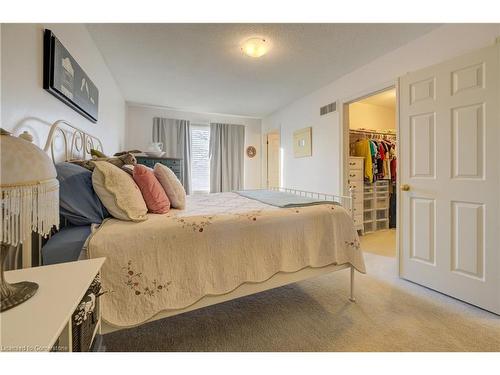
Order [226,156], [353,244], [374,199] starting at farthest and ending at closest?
1. [226,156]
2. [374,199]
3. [353,244]

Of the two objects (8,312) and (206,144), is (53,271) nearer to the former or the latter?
(8,312)

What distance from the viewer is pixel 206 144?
5.07m

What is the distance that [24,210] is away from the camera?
2.03 feet

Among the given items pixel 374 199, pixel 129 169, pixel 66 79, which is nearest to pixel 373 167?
pixel 374 199

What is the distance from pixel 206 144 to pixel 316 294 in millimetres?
3989

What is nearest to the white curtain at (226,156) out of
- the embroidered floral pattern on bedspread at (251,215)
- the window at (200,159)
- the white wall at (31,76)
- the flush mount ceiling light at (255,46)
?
the window at (200,159)

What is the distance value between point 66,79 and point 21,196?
5.08 ft

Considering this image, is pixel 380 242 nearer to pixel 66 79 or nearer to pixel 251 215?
pixel 251 215

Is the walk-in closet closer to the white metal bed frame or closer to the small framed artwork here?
the small framed artwork

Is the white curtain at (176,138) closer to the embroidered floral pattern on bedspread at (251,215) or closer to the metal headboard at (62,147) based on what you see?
the metal headboard at (62,147)

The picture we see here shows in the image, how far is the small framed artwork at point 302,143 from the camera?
153 inches

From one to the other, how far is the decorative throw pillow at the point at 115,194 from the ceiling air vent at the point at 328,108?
3052 millimetres
